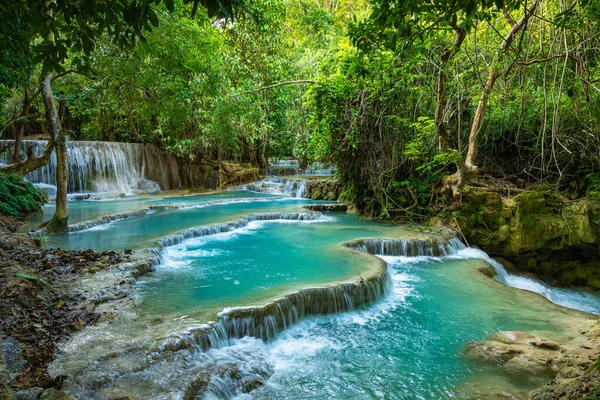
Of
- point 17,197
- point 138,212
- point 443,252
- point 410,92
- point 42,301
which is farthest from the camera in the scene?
point 138,212

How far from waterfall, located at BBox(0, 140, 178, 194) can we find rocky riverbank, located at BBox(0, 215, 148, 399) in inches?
451

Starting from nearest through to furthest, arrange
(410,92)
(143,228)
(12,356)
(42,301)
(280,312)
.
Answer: (12,356) → (42,301) → (280,312) → (143,228) → (410,92)

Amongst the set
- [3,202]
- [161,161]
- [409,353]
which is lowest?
[409,353]

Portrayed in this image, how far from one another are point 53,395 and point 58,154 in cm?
641

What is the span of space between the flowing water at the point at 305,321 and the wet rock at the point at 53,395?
240mm

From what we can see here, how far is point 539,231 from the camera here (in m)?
8.91

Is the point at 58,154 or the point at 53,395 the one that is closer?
the point at 53,395

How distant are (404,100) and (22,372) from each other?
1005cm

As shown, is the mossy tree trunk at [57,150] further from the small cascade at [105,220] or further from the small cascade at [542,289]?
the small cascade at [542,289]

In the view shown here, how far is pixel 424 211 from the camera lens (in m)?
11.0

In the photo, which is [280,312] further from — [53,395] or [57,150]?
[57,150]

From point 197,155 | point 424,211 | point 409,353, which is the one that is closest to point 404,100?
point 424,211

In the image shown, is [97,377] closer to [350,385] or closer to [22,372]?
[22,372]

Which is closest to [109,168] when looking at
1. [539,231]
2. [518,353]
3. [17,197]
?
[17,197]
